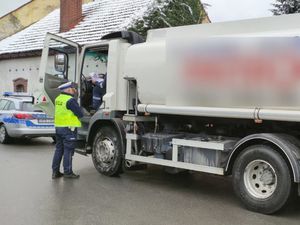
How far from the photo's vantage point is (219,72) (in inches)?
268

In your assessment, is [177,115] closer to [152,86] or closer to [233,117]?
[152,86]

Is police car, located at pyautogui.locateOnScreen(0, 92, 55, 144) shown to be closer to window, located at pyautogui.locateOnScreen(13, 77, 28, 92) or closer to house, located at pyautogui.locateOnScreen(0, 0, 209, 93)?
house, located at pyautogui.locateOnScreen(0, 0, 209, 93)

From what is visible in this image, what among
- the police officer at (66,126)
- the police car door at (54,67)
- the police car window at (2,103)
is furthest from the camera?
the police car window at (2,103)

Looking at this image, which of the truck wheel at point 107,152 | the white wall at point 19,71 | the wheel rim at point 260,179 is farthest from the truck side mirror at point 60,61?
the white wall at point 19,71

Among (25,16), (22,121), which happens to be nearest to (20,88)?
(25,16)

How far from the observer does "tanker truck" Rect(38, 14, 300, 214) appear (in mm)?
6137

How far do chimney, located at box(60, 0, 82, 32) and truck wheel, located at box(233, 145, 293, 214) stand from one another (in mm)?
18588

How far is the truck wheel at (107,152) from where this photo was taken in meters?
8.46

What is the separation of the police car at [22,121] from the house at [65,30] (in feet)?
24.2

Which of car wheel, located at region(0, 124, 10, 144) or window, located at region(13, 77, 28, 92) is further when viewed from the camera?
window, located at region(13, 77, 28, 92)

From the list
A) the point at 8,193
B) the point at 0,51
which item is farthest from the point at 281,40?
the point at 0,51

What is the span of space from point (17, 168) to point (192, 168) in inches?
168

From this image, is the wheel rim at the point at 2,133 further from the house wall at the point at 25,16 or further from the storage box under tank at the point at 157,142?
the house wall at the point at 25,16

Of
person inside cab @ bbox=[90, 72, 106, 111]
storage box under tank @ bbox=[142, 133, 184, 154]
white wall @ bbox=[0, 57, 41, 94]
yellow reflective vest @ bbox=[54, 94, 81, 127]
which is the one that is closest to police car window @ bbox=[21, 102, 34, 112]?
person inside cab @ bbox=[90, 72, 106, 111]
